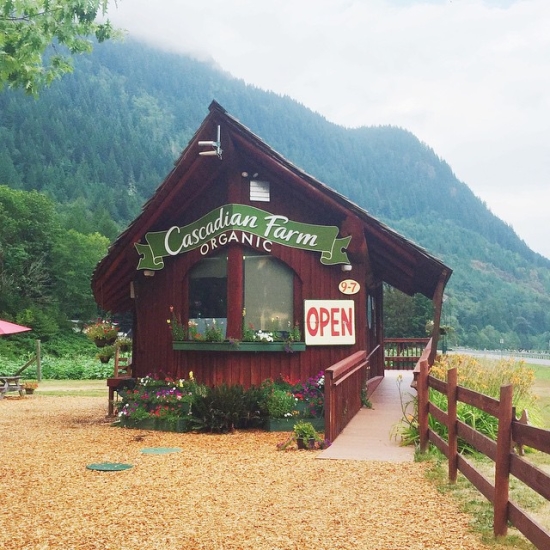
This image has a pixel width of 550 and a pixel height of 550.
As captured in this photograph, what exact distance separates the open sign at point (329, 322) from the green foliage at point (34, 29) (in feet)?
20.4

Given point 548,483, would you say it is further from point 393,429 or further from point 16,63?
point 16,63

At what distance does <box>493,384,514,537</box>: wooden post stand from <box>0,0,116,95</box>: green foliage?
5890mm

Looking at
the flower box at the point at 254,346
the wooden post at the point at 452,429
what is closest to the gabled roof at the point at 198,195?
the flower box at the point at 254,346

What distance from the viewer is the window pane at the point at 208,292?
12.4m

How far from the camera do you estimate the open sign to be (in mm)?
12086

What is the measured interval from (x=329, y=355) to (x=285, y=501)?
228 inches

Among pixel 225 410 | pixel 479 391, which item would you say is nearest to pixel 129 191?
pixel 225 410

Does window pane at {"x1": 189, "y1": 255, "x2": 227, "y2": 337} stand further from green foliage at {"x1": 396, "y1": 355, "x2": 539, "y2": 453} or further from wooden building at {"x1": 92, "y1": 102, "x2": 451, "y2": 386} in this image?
green foliage at {"x1": 396, "y1": 355, "x2": 539, "y2": 453}

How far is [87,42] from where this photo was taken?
8.03 meters

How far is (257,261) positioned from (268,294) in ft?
2.13

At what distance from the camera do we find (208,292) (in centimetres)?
1262

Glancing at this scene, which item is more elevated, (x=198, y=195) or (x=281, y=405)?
(x=198, y=195)

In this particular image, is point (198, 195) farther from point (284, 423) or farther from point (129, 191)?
point (129, 191)

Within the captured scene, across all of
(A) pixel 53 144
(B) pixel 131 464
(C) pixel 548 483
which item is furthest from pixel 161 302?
(A) pixel 53 144
